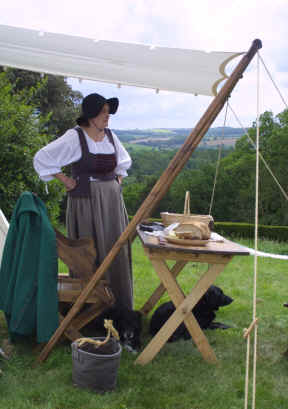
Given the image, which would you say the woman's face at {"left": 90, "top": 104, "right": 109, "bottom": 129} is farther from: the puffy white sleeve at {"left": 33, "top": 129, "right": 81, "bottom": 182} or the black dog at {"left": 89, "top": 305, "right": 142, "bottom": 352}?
the black dog at {"left": 89, "top": 305, "right": 142, "bottom": 352}

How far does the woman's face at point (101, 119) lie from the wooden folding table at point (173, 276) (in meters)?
0.93

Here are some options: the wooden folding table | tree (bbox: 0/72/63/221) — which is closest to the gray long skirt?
the wooden folding table

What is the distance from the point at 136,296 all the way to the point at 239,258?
2981 millimetres

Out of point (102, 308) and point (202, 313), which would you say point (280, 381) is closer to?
point (202, 313)

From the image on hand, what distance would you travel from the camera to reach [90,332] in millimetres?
3125

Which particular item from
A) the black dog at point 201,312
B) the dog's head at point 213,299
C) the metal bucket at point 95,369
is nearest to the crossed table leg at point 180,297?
the metal bucket at point 95,369

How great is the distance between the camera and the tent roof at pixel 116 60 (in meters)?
3.04

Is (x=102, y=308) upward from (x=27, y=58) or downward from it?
downward

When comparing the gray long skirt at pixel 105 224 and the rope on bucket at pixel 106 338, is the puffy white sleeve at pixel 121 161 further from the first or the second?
the rope on bucket at pixel 106 338

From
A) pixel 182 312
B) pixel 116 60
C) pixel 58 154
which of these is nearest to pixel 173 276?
pixel 182 312

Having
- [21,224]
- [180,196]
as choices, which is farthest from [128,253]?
[180,196]

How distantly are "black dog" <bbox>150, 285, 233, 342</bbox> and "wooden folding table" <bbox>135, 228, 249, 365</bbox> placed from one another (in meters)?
0.46

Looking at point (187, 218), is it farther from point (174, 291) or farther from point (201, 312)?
point (201, 312)

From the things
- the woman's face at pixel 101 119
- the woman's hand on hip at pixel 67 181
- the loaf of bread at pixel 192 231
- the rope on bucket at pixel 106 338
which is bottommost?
the rope on bucket at pixel 106 338
